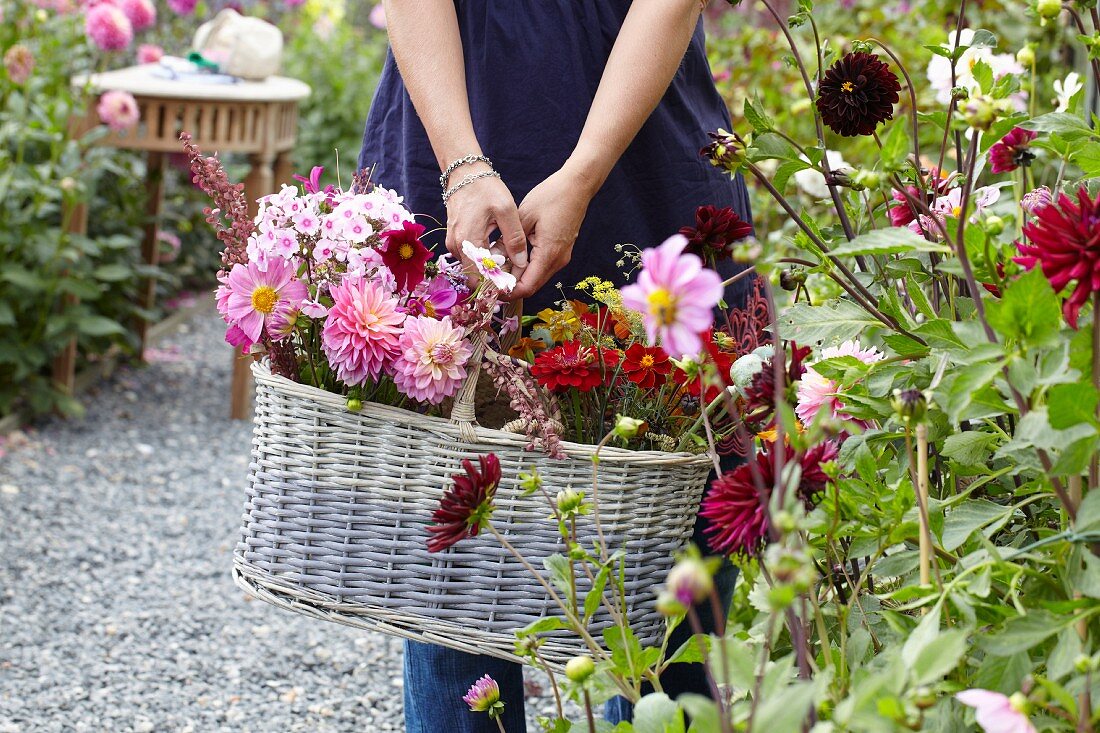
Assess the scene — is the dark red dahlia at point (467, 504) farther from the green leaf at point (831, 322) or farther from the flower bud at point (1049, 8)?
the flower bud at point (1049, 8)

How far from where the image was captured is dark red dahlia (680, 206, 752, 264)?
3.28ft

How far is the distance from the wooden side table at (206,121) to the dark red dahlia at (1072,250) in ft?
9.51

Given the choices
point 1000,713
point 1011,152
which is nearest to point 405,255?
point 1011,152

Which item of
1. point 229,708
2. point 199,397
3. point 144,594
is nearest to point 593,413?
point 229,708

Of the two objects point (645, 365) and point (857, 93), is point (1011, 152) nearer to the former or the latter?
point (857, 93)

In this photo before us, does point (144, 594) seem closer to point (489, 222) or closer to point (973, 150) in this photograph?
point (489, 222)

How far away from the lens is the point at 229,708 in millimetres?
2088

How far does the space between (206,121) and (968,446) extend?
297 cm

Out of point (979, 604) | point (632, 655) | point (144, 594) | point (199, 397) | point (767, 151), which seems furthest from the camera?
point (199, 397)

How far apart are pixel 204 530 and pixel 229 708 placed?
0.93m

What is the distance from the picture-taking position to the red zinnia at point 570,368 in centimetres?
105

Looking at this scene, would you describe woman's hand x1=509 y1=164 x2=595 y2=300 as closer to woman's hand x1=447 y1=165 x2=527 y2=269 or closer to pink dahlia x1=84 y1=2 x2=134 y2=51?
woman's hand x1=447 y1=165 x2=527 y2=269

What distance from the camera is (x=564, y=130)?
52.7 inches

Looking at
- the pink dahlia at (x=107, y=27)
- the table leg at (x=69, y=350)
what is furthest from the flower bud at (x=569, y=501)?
the pink dahlia at (x=107, y=27)
